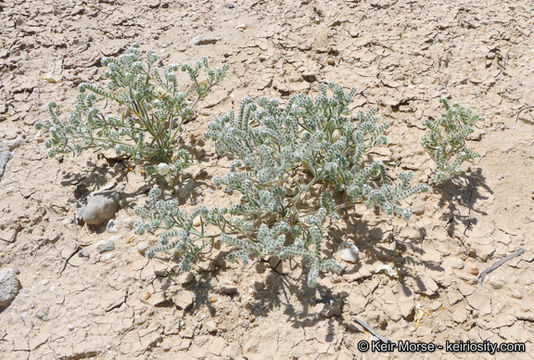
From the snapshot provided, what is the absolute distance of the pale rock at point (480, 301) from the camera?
7.19ft

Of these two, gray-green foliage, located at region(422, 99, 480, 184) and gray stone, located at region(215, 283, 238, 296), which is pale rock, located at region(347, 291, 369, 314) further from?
gray-green foliage, located at region(422, 99, 480, 184)

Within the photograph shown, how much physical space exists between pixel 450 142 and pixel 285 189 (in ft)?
3.56

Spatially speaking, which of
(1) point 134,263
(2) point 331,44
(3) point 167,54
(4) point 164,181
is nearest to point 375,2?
(2) point 331,44

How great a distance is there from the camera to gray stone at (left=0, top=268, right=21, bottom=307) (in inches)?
97.4

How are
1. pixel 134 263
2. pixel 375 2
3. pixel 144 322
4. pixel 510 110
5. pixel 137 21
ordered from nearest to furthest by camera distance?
pixel 144 322
pixel 134 263
pixel 510 110
pixel 375 2
pixel 137 21

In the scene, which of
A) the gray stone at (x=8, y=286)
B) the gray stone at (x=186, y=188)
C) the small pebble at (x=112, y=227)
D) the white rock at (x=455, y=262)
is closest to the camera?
the white rock at (x=455, y=262)

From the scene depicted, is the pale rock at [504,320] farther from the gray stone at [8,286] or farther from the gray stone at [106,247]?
the gray stone at [8,286]

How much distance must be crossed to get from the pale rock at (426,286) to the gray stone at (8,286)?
2.26 m

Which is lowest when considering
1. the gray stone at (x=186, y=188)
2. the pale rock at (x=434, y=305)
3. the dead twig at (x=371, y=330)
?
the dead twig at (x=371, y=330)

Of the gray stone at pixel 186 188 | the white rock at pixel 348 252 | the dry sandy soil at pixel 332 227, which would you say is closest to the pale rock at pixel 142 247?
the dry sandy soil at pixel 332 227

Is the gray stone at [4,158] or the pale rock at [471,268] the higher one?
the gray stone at [4,158]

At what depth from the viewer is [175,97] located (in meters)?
2.97

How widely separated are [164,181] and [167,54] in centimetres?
141

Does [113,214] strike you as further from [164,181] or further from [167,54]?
[167,54]
